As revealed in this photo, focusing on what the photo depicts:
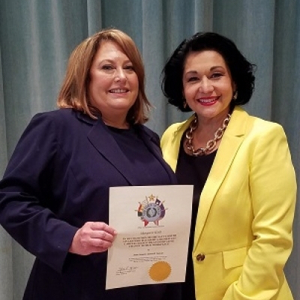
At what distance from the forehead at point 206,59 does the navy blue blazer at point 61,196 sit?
14.8 inches

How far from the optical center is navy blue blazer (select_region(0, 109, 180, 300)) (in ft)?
Result: 3.31

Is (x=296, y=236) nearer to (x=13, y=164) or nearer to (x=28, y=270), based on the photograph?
(x=28, y=270)

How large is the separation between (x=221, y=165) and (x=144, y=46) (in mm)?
745

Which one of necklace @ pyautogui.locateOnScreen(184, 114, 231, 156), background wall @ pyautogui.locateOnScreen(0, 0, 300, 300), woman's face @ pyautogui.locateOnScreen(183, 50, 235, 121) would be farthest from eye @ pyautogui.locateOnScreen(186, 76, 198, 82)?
background wall @ pyautogui.locateOnScreen(0, 0, 300, 300)

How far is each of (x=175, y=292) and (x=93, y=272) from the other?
10.9 inches

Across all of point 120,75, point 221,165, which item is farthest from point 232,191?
point 120,75

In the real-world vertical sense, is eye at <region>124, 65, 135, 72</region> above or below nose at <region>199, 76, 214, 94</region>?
above

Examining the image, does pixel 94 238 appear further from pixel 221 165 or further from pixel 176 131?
pixel 176 131

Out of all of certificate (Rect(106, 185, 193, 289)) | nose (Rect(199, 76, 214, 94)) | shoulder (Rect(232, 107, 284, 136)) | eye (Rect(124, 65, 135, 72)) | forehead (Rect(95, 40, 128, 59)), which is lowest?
certificate (Rect(106, 185, 193, 289))

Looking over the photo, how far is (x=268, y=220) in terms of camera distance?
1097 millimetres

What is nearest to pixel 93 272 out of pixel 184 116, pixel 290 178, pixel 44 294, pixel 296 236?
pixel 44 294

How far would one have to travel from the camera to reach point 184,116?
1.83 meters

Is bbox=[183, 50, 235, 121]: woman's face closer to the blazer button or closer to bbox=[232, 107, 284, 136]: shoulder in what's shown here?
bbox=[232, 107, 284, 136]: shoulder

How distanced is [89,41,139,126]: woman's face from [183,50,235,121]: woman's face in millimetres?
200
